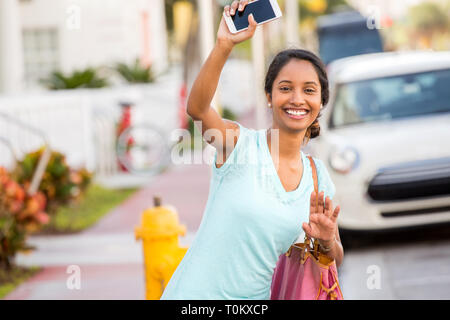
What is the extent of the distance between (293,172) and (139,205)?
801 centimetres

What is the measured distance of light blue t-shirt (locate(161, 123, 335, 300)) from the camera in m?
2.58

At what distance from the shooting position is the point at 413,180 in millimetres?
6828

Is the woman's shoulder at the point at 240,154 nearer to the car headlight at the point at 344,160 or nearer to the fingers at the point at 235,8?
the fingers at the point at 235,8

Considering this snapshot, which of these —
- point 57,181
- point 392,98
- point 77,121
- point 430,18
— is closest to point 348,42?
point 77,121

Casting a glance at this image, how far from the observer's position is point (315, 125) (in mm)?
3037

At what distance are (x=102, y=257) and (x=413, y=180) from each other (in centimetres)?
286

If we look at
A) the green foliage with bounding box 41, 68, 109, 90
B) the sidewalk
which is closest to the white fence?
the green foliage with bounding box 41, 68, 109, 90

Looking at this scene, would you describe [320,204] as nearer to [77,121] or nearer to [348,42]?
[77,121]

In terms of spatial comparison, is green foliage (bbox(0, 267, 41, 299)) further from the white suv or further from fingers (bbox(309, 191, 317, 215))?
fingers (bbox(309, 191, 317, 215))

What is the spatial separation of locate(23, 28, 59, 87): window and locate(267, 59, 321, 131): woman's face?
50.7 feet

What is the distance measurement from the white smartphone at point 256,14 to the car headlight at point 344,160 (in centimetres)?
444
